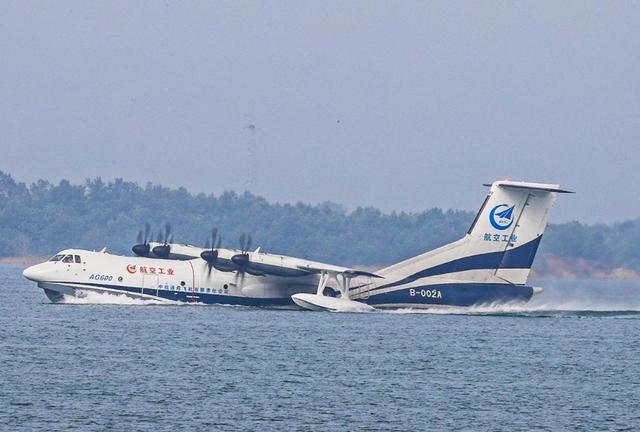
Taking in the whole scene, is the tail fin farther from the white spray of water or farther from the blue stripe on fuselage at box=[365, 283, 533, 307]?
the white spray of water

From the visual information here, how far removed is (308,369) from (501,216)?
2440 centimetres

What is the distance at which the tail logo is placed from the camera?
226ft

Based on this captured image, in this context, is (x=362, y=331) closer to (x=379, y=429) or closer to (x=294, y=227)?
(x=379, y=429)

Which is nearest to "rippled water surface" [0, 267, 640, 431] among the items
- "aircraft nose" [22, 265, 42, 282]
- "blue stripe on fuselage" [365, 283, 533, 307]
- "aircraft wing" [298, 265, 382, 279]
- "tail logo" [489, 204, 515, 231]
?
"blue stripe on fuselage" [365, 283, 533, 307]

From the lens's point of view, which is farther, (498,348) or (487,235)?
(487,235)

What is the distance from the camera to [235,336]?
189ft

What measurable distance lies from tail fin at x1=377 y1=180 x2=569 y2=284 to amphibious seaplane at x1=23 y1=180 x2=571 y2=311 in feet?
0.18

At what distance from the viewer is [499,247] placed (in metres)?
68.9

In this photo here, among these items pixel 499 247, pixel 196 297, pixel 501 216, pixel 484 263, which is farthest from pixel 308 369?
pixel 501 216

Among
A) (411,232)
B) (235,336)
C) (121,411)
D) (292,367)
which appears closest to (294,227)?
(411,232)

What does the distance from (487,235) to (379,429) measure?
112 ft

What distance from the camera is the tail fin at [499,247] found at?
6881 cm

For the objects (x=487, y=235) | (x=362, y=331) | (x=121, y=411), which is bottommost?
(x=121, y=411)

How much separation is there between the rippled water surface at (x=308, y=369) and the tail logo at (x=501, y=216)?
4440 mm
